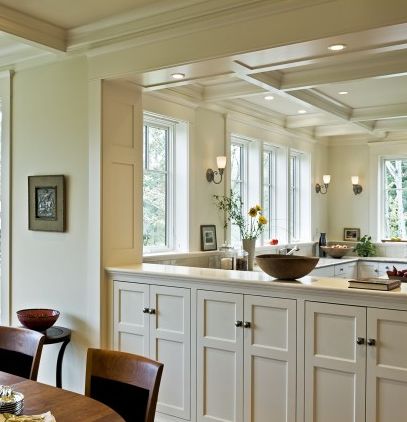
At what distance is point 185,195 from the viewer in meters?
4.82

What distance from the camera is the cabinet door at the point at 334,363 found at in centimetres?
272

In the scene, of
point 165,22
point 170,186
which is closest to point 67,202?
point 170,186

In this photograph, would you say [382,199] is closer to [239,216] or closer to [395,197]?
[395,197]

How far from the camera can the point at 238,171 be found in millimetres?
5824

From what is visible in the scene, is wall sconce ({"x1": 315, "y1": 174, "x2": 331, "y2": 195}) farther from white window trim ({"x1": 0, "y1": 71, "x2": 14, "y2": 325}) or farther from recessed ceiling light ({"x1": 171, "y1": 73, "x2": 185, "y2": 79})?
white window trim ({"x1": 0, "y1": 71, "x2": 14, "y2": 325})

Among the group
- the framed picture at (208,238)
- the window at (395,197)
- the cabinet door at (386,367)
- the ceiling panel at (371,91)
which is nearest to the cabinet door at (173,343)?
the cabinet door at (386,367)

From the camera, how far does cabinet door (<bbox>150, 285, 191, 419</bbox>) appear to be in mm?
3312

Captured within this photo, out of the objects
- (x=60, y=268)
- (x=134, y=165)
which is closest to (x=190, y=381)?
(x=60, y=268)

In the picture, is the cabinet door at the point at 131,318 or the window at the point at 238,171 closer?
the cabinet door at the point at 131,318

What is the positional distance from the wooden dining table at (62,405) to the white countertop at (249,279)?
1408mm

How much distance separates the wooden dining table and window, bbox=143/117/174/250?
8.71 ft

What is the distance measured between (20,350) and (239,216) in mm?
3335

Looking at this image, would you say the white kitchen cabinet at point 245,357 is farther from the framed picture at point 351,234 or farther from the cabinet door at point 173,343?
the framed picture at point 351,234

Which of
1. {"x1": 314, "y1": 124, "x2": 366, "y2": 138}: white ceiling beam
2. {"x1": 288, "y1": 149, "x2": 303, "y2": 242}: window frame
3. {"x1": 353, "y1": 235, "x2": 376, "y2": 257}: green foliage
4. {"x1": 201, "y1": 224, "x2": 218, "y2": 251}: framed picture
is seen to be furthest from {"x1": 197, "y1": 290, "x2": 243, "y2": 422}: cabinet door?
{"x1": 353, "y1": 235, "x2": 376, "y2": 257}: green foliage
